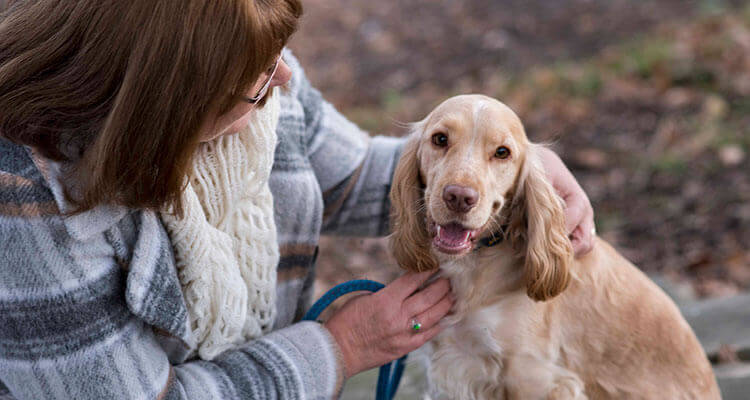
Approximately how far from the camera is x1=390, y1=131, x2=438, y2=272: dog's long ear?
1704 mm

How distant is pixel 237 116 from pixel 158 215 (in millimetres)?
271

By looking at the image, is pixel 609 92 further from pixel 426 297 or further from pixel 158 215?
pixel 158 215

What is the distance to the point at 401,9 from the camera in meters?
7.39

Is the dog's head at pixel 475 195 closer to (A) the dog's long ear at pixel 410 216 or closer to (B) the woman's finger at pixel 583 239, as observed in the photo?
(A) the dog's long ear at pixel 410 216

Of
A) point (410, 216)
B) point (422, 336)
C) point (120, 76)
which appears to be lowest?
point (422, 336)

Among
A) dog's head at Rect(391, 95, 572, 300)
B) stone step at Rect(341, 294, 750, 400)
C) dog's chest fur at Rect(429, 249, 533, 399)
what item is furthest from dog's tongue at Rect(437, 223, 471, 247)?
stone step at Rect(341, 294, 750, 400)

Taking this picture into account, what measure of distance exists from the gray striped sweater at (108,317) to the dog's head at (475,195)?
307mm

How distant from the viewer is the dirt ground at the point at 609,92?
349cm

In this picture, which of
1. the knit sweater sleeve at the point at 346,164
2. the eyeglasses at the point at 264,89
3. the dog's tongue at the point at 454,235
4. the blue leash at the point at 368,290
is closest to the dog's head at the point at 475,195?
the dog's tongue at the point at 454,235

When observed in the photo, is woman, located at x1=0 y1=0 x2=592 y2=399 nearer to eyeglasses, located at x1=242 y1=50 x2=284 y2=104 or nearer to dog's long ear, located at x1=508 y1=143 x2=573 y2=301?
eyeglasses, located at x1=242 y1=50 x2=284 y2=104

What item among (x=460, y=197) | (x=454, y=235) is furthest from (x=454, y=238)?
(x=460, y=197)

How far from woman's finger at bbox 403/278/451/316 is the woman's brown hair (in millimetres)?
675

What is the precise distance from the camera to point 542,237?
1.60 meters

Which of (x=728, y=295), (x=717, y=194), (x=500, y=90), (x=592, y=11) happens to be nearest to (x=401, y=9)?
(x=592, y=11)
